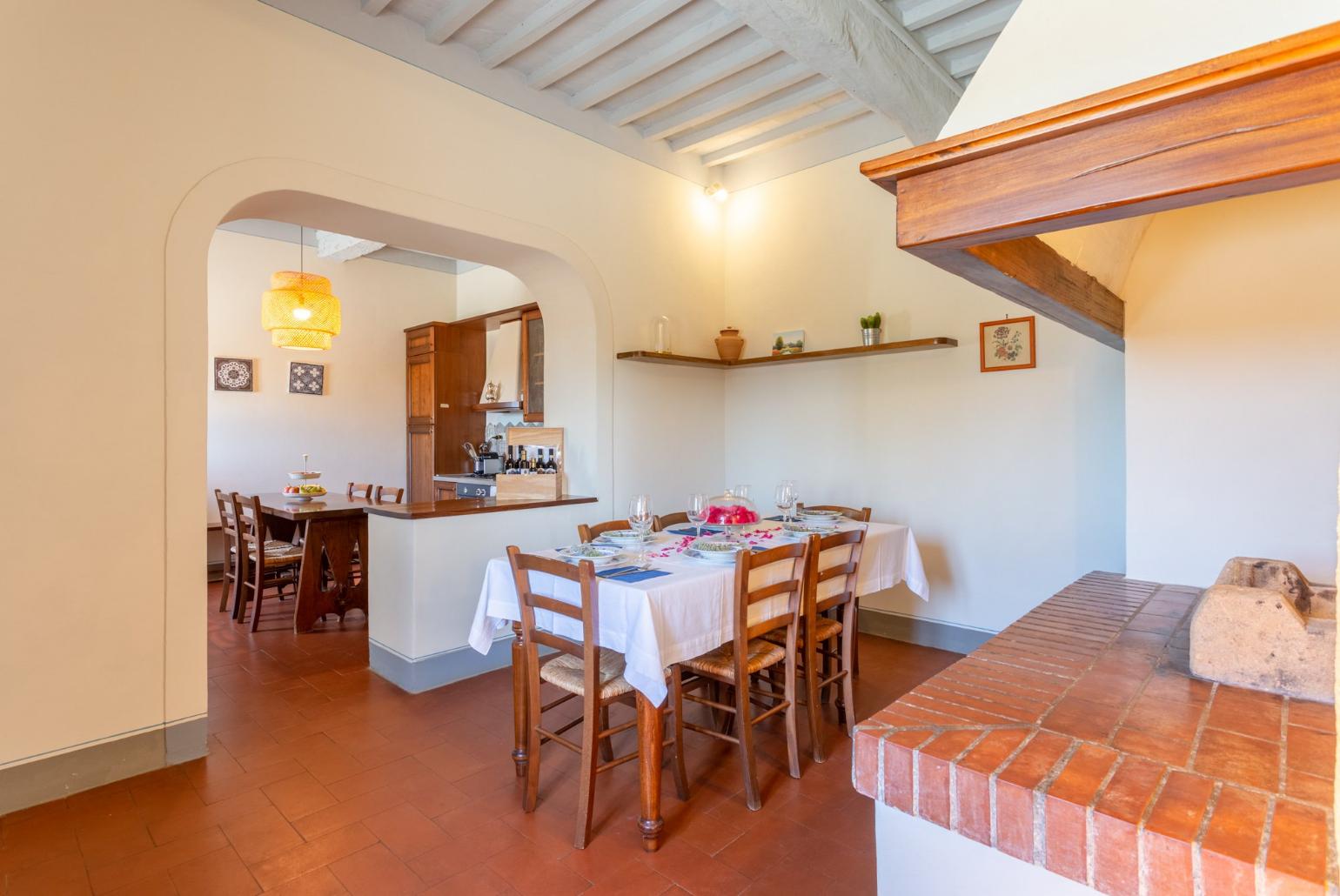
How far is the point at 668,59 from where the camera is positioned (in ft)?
11.3

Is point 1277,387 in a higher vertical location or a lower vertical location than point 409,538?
higher

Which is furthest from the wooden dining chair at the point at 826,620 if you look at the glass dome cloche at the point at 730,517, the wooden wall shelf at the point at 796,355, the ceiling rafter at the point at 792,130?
the ceiling rafter at the point at 792,130

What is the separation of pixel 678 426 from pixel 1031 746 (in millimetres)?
3538

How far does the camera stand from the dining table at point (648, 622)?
2029 mm

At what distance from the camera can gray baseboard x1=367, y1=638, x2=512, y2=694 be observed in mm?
3268

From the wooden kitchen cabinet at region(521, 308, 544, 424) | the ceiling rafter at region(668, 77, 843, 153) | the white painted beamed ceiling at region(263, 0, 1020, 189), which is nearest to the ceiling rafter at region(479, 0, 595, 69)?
the white painted beamed ceiling at region(263, 0, 1020, 189)

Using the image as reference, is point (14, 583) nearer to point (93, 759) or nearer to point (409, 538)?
point (93, 759)

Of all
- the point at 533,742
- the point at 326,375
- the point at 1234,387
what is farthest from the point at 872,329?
the point at 326,375

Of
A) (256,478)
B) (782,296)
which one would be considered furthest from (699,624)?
(256,478)

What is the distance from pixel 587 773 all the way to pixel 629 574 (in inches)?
24.7

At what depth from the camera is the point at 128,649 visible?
2.45 metres

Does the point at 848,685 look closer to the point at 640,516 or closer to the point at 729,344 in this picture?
the point at 640,516

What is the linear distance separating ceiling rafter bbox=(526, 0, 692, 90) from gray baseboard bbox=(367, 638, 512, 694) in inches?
120

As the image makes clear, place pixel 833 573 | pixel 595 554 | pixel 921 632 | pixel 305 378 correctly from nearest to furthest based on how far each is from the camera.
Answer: pixel 595 554
pixel 833 573
pixel 921 632
pixel 305 378
